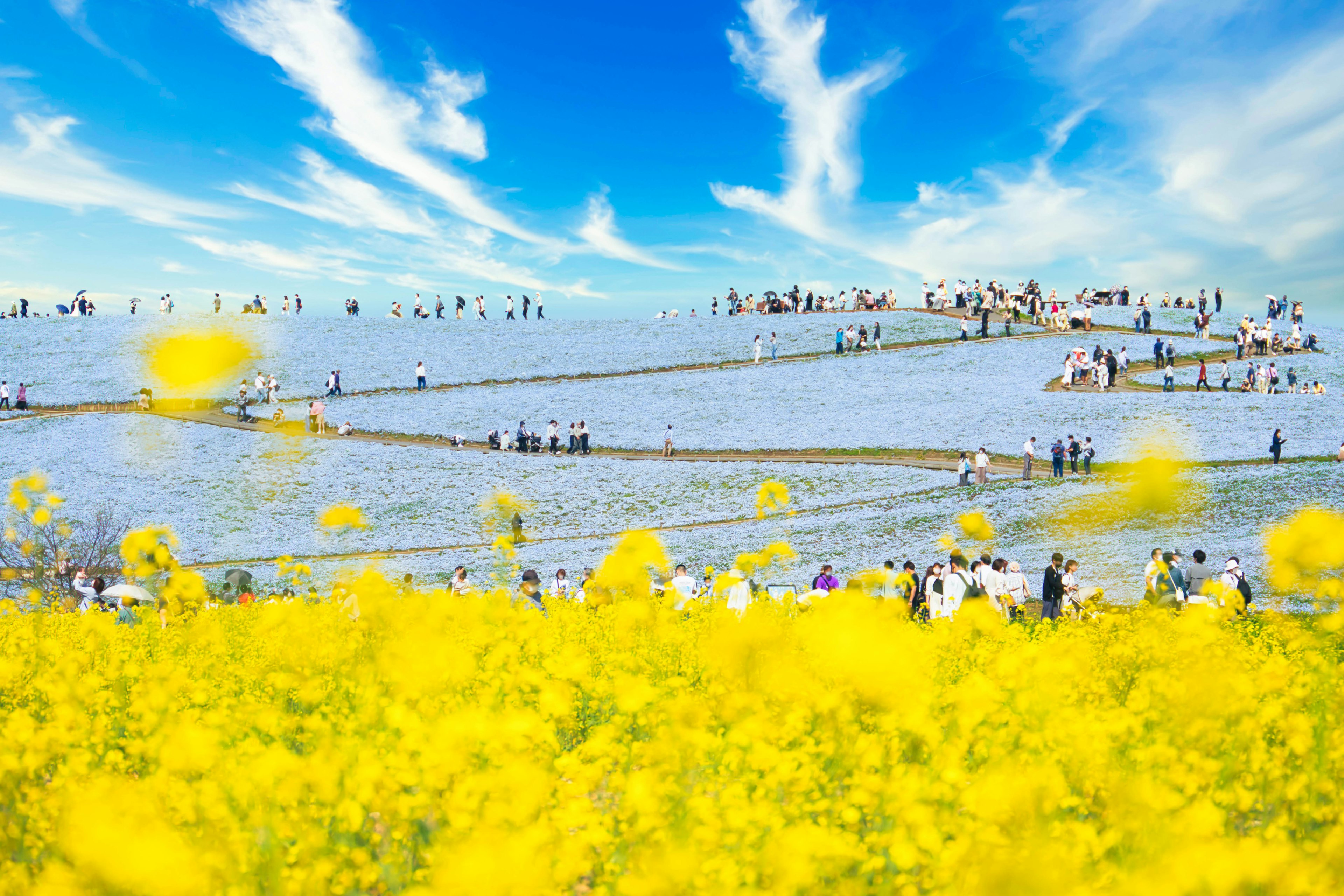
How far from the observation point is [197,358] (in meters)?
21.9

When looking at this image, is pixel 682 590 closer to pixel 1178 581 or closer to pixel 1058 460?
pixel 1178 581

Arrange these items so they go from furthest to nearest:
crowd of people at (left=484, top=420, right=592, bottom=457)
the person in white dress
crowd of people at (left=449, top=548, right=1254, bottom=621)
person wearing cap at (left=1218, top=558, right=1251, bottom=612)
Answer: crowd of people at (left=484, top=420, right=592, bottom=457)
person wearing cap at (left=1218, top=558, right=1251, bottom=612)
crowd of people at (left=449, top=548, right=1254, bottom=621)
the person in white dress

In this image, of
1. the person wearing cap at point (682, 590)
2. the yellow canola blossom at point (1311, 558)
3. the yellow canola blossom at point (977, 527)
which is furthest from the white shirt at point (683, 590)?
the yellow canola blossom at point (977, 527)

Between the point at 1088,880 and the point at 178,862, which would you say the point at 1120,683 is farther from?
the point at 178,862

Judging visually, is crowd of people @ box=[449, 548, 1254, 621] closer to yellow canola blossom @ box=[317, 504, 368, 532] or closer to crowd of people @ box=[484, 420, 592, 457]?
→ yellow canola blossom @ box=[317, 504, 368, 532]

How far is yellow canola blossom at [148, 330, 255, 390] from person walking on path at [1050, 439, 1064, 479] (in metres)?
25.7

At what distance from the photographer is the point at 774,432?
37.6 m

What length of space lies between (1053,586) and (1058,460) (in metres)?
14.8

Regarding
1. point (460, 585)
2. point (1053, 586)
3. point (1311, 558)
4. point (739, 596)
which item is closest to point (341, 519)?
point (460, 585)

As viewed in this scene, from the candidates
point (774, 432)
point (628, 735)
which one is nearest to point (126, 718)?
point (628, 735)

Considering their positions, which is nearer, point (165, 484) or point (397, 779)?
point (397, 779)

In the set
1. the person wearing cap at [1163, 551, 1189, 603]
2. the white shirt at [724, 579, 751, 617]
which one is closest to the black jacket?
the person wearing cap at [1163, 551, 1189, 603]

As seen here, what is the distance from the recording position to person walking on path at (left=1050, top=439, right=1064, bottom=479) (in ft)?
90.1

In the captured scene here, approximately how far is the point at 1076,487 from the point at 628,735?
22.6 m
